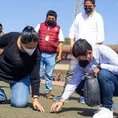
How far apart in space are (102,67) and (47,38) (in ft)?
8.37

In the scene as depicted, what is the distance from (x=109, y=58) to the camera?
4.15 m

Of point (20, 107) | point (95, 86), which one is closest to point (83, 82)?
point (95, 86)

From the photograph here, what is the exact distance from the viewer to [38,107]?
4.47m

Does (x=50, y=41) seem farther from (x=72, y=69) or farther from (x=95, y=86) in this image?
(x=95, y=86)

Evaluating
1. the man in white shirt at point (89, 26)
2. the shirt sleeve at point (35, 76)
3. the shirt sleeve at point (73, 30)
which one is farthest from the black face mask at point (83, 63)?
the shirt sleeve at point (73, 30)

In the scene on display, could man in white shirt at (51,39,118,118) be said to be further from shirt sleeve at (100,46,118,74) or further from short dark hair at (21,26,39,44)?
short dark hair at (21,26,39,44)

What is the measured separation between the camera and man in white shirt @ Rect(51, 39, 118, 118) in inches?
159

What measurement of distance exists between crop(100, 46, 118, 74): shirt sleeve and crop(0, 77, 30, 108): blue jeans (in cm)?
127

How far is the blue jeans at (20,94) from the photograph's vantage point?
4.80 m

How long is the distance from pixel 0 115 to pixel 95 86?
45.3 inches

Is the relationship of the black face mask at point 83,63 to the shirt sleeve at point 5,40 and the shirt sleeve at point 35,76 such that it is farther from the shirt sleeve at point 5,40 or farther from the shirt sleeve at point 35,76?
the shirt sleeve at point 5,40

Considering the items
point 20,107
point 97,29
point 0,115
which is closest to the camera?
point 0,115

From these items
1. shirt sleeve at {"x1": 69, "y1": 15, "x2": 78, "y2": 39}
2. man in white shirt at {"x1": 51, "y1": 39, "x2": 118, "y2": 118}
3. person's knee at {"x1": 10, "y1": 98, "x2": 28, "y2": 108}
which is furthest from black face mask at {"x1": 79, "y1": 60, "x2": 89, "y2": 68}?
shirt sleeve at {"x1": 69, "y1": 15, "x2": 78, "y2": 39}

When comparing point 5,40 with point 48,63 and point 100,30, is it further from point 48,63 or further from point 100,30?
point 48,63
